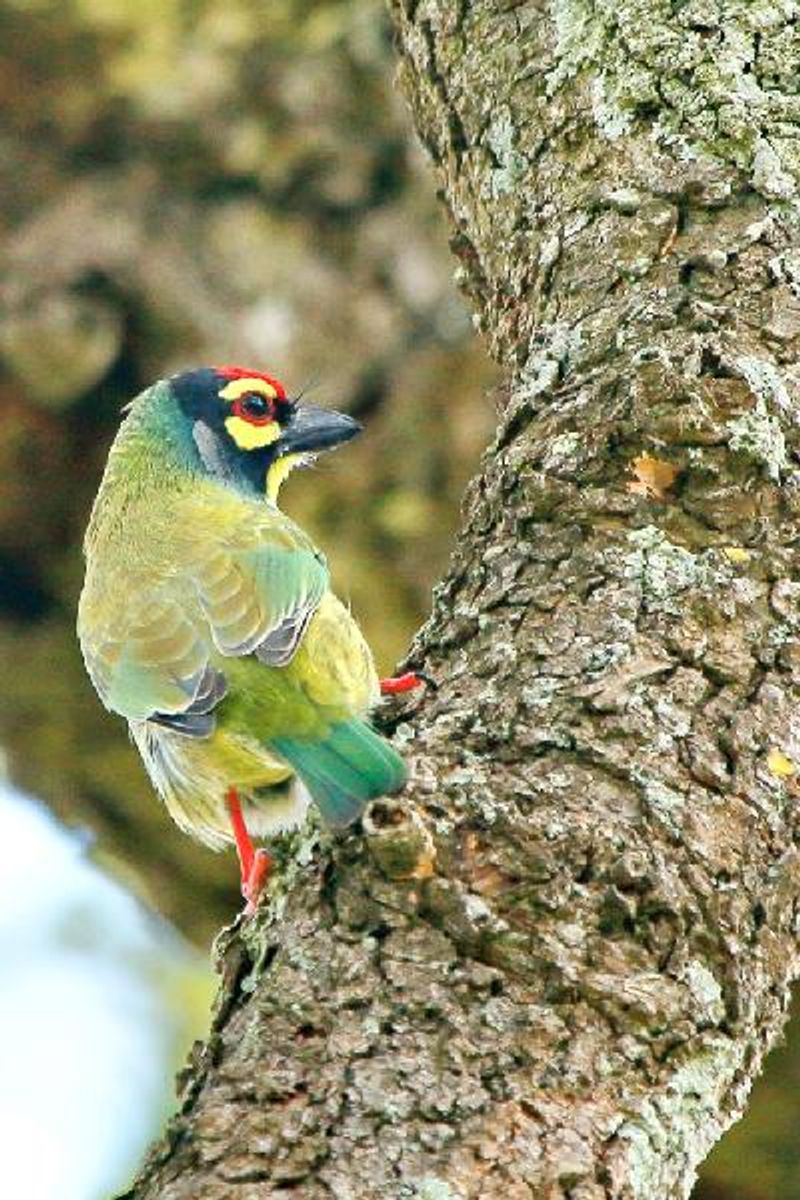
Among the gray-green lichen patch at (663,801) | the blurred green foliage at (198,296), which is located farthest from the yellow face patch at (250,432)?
the gray-green lichen patch at (663,801)

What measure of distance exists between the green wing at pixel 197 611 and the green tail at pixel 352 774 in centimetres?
78

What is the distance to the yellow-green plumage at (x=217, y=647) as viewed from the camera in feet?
11.5

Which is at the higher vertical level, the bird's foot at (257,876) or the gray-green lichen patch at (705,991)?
the bird's foot at (257,876)

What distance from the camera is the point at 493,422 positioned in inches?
228

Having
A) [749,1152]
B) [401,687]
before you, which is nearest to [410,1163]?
[401,687]

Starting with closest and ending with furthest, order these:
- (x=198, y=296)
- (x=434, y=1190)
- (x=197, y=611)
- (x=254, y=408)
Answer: (x=434, y=1190)
(x=197, y=611)
(x=254, y=408)
(x=198, y=296)

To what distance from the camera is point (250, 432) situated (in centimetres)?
461

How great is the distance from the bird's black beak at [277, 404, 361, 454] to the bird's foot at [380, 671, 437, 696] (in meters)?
1.79

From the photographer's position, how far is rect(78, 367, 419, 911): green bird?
3.51 metres

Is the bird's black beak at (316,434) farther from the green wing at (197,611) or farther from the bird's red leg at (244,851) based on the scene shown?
the bird's red leg at (244,851)

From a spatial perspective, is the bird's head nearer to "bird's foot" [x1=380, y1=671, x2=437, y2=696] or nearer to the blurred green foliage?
the blurred green foliage

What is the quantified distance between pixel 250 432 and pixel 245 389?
0.10 meters

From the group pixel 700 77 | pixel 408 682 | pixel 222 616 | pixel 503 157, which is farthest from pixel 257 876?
pixel 700 77

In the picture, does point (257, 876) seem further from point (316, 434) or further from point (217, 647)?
point (316, 434)
